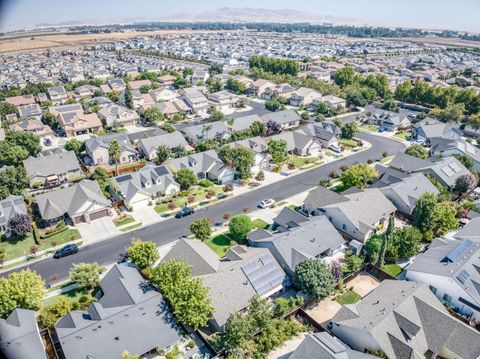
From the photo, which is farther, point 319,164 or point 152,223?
point 319,164

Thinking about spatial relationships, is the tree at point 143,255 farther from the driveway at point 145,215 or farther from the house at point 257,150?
the house at point 257,150

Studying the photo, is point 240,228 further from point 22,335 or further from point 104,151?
point 104,151

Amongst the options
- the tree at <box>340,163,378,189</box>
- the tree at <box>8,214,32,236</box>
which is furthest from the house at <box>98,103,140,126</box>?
the tree at <box>340,163,378,189</box>

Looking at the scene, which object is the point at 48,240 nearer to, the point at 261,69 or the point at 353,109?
the point at 353,109

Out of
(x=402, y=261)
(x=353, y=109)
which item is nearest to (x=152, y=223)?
(x=402, y=261)

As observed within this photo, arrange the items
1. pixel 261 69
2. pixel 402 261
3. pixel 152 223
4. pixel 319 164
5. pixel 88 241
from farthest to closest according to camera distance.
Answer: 1. pixel 261 69
2. pixel 319 164
3. pixel 152 223
4. pixel 88 241
5. pixel 402 261

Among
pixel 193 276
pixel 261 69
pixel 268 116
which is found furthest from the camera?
pixel 261 69
